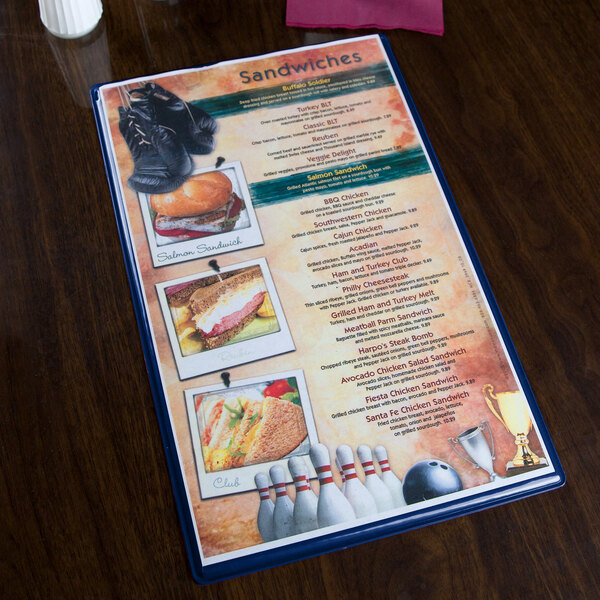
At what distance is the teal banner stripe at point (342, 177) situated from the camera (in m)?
0.65

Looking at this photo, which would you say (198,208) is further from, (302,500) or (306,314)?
(302,500)

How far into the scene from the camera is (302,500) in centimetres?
51

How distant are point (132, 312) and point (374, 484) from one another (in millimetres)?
293

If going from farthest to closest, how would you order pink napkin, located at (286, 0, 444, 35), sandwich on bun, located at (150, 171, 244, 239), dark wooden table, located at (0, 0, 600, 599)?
pink napkin, located at (286, 0, 444, 35) → sandwich on bun, located at (150, 171, 244, 239) → dark wooden table, located at (0, 0, 600, 599)

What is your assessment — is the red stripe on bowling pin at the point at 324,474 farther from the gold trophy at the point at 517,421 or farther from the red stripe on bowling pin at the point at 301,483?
the gold trophy at the point at 517,421

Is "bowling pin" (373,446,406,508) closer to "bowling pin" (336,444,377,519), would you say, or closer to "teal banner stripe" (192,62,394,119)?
"bowling pin" (336,444,377,519)

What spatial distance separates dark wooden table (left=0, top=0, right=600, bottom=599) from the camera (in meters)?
0.50

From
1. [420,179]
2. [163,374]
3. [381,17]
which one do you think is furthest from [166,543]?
[381,17]

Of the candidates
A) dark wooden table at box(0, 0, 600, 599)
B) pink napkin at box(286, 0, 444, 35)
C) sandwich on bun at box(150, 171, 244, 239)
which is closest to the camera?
dark wooden table at box(0, 0, 600, 599)

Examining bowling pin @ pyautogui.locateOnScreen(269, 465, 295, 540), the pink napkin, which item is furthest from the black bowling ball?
the pink napkin

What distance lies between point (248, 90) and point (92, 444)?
0.45 m

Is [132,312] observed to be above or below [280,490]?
above

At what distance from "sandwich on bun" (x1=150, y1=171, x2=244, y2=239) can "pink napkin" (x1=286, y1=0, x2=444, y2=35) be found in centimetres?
27

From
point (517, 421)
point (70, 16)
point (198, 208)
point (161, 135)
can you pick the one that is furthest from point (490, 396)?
point (70, 16)
